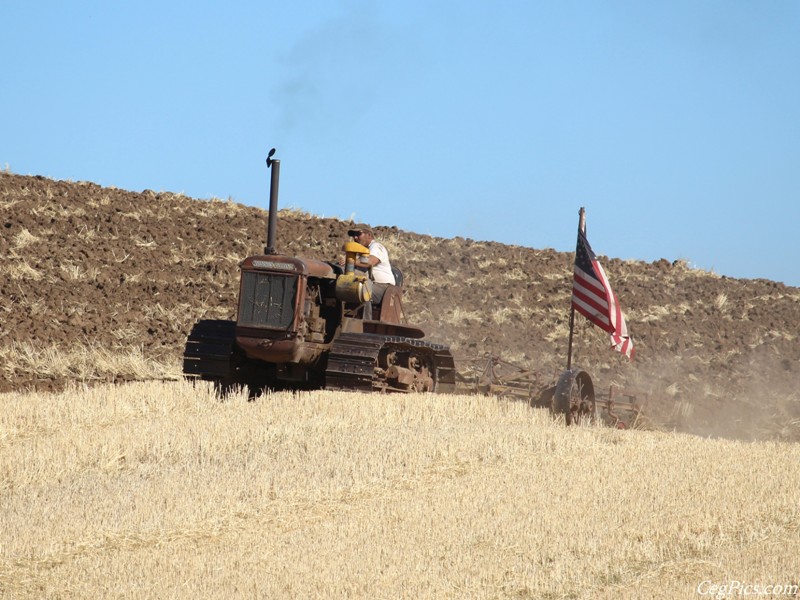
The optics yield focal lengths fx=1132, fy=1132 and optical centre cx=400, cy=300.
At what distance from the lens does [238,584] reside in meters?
7.20

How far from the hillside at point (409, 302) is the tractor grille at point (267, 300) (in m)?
5.16

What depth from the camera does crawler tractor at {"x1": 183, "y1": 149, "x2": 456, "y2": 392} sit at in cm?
1327

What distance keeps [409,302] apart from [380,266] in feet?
36.1

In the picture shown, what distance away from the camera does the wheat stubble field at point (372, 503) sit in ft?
24.3

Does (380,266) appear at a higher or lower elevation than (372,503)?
higher

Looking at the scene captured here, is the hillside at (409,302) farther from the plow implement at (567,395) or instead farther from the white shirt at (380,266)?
the white shirt at (380,266)

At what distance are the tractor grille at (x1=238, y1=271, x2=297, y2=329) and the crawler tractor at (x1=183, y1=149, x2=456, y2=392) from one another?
0.01m

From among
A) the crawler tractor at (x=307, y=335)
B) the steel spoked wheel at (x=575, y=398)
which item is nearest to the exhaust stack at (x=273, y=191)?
the crawler tractor at (x=307, y=335)

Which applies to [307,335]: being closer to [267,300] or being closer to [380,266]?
[267,300]

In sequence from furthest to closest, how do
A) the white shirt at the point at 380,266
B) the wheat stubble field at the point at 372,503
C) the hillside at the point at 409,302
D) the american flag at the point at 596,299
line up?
the hillside at the point at 409,302 < the american flag at the point at 596,299 < the white shirt at the point at 380,266 < the wheat stubble field at the point at 372,503

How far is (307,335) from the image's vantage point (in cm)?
1360

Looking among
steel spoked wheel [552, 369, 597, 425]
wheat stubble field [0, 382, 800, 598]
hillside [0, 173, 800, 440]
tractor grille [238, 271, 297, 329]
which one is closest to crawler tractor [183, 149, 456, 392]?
tractor grille [238, 271, 297, 329]

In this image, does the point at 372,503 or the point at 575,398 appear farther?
the point at 575,398

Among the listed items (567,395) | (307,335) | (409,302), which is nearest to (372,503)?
(307,335)
